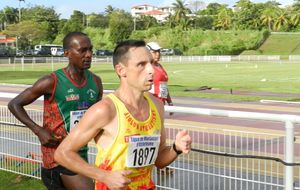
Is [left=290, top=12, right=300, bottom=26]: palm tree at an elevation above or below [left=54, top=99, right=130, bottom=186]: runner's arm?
above

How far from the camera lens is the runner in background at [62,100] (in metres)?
4.62

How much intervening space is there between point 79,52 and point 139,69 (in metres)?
1.65

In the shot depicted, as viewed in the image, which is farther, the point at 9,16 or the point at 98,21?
the point at 9,16

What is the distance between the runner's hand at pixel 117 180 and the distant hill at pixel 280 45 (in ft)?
307

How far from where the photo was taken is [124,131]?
3.12m

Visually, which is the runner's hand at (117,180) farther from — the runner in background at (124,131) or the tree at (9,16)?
the tree at (9,16)

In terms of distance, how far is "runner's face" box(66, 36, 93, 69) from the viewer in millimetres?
4699

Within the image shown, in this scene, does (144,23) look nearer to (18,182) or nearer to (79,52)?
(18,182)

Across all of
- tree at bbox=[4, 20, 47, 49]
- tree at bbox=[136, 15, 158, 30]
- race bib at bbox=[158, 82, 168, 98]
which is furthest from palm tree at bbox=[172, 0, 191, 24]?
race bib at bbox=[158, 82, 168, 98]

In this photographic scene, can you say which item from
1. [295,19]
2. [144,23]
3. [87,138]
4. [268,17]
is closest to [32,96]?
[87,138]

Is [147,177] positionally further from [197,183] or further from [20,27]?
[20,27]

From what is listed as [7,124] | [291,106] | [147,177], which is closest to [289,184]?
[147,177]

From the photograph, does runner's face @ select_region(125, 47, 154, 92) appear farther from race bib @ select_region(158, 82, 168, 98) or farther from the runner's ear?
race bib @ select_region(158, 82, 168, 98)

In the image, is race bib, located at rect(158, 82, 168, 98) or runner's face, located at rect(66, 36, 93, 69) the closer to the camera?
runner's face, located at rect(66, 36, 93, 69)
